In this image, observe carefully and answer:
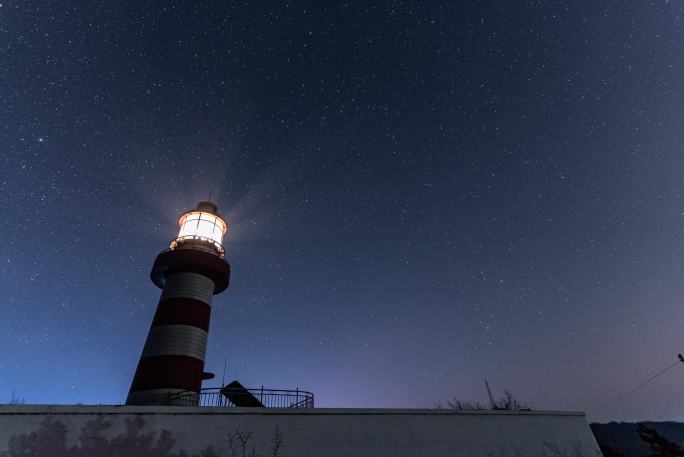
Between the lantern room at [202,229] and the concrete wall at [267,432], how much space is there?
406 inches

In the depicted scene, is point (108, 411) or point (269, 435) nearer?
point (108, 411)

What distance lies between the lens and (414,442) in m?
13.6

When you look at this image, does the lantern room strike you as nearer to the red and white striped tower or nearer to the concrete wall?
the red and white striped tower

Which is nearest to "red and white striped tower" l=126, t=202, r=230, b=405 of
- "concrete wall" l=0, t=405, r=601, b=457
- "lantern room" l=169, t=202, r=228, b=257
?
"lantern room" l=169, t=202, r=228, b=257

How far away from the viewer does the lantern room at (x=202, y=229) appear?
2040 centimetres

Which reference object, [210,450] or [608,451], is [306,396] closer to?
[210,450]

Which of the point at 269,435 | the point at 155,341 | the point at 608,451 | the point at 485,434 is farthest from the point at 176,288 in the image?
the point at 608,451

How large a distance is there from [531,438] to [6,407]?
1810 cm

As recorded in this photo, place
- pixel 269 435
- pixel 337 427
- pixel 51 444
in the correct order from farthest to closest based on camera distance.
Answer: pixel 337 427, pixel 269 435, pixel 51 444

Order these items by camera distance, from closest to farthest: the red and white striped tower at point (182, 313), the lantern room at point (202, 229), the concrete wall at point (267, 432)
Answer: the concrete wall at point (267, 432)
the red and white striped tower at point (182, 313)
the lantern room at point (202, 229)

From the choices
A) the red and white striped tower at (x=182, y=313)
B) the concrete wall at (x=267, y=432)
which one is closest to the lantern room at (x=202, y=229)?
the red and white striped tower at (x=182, y=313)

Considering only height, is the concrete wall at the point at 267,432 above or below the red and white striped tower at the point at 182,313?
below

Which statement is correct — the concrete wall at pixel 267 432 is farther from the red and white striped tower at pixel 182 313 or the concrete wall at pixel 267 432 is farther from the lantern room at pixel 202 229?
the lantern room at pixel 202 229

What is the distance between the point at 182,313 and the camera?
1741cm
